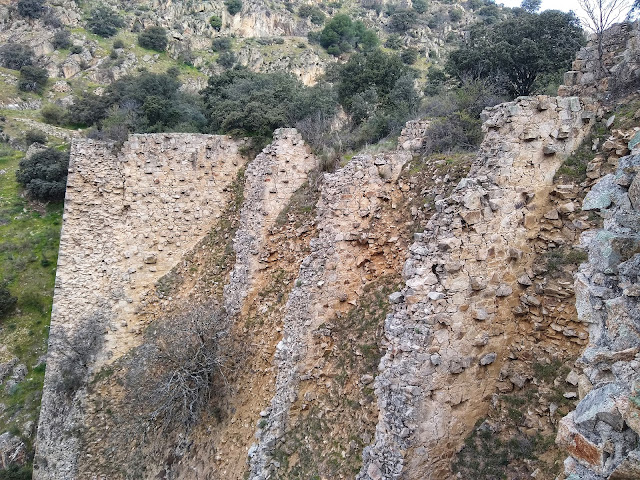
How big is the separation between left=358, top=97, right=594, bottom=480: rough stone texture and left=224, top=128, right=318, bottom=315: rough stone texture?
6456mm

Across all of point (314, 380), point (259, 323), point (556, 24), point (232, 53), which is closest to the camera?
point (314, 380)

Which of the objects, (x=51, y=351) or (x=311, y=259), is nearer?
(x=311, y=259)

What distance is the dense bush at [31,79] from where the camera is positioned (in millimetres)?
37763

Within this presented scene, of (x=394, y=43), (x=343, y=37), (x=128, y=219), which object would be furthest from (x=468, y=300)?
(x=343, y=37)

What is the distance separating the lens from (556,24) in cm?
1809

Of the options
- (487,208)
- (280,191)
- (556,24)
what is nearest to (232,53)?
(556,24)

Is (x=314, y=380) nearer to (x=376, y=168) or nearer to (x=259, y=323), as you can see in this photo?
(x=259, y=323)

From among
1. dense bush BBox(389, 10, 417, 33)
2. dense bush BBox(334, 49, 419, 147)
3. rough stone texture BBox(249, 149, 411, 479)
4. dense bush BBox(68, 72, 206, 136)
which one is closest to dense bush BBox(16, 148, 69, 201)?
dense bush BBox(68, 72, 206, 136)

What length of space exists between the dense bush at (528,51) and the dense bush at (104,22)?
152 feet

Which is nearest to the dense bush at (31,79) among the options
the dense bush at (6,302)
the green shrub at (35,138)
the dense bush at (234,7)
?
the green shrub at (35,138)

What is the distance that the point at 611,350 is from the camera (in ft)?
8.55

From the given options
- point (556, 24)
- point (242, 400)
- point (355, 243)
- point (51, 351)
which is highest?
point (556, 24)

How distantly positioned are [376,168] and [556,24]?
14.9 m

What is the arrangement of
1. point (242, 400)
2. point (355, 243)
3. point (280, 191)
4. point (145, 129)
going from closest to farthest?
1. point (355, 243)
2. point (242, 400)
3. point (280, 191)
4. point (145, 129)
